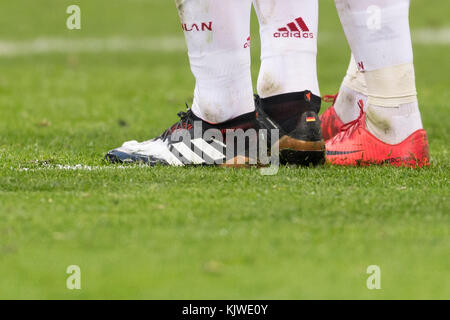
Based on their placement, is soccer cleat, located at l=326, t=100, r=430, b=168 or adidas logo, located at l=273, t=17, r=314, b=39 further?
adidas logo, located at l=273, t=17, r=314, b=39

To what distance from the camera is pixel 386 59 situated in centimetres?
387

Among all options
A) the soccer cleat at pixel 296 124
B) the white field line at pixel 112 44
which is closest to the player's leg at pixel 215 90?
the soccer cleat at pixel 296 124

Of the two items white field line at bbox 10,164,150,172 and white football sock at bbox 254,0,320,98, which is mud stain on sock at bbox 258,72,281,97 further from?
white field line at bbox 10,164,150,172

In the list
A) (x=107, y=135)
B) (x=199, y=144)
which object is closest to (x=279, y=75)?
(x=199, y=144)

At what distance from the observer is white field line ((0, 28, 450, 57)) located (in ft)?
41.8

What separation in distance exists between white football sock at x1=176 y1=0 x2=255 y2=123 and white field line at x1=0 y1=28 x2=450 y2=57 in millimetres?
8656

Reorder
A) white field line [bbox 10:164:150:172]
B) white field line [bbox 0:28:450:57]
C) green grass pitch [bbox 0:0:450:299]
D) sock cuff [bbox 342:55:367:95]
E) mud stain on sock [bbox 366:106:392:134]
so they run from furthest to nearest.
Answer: white field line [bbox 0:28:450:57] < sock cuff [bbox 342:55:367:95] < mud stain on sock [bbox 366:106:392:134] < white field line [bbox 10:164:150:172] < green grass pitch [bbox 0:0:450:299]

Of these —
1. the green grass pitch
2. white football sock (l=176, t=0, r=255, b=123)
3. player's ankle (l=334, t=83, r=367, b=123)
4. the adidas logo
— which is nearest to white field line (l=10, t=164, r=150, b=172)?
the green grass pitch

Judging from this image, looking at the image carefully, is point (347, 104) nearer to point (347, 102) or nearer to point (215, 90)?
point (347, 102)

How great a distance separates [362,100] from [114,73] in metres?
5.77

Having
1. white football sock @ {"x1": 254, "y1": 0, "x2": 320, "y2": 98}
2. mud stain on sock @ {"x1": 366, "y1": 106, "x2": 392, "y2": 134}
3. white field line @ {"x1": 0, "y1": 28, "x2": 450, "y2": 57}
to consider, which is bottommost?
mud stain on sock @ {"x1": 366, "y1": 106, "x2": 392, "y2": 134}

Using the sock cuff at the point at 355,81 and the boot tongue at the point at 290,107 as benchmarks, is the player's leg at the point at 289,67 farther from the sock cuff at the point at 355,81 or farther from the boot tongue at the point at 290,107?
the sock cuff at the point at 355,81

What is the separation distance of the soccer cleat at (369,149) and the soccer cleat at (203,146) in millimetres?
441

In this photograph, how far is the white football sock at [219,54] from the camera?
3.86 metres
